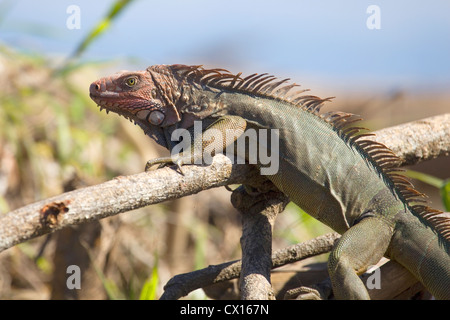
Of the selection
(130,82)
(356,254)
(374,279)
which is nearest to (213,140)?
(130,82)

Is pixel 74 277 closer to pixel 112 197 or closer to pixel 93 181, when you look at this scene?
pixel 93 181

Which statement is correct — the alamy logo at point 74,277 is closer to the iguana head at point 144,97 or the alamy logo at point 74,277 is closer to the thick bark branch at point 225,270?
the thick bark branch at point 225,270

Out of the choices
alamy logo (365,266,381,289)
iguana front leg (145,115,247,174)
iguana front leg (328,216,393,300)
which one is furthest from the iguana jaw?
alamy logo (365,266,381,289)

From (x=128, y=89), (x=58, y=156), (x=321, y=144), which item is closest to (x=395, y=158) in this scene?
(x=321, y=144)

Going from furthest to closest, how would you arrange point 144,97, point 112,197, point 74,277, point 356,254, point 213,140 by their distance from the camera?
point 74,277
point 144,97
point 213,140
point 356,254
point 112,197

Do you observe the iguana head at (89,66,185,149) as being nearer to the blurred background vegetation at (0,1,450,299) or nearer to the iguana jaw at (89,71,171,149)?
the iguana jaw at (89,71,171,149)

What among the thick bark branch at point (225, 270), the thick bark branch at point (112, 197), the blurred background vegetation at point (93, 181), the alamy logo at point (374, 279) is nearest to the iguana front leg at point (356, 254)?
the alamy logo at point (374, 279)
